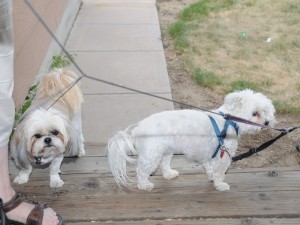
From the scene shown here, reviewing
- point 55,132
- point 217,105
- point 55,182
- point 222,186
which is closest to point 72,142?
point 55,132

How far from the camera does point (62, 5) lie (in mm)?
7832

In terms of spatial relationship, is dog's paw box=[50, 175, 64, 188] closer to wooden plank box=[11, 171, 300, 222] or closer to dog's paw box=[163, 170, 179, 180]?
wooden plank box=[11, 171, 300, 222]

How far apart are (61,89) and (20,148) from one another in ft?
2.15

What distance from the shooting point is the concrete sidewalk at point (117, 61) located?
5375 millimetres

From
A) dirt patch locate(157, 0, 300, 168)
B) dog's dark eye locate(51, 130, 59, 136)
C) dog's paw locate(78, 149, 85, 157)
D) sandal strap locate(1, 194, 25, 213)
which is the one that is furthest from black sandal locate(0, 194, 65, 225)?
dirt patch locate(157, 0, 300, 168)

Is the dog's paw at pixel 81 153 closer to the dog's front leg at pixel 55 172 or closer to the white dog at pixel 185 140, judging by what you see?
the dog's front leg at pixel 55 172

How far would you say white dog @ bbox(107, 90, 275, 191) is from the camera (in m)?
3.65

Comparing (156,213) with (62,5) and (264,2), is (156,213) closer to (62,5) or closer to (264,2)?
(62,5)

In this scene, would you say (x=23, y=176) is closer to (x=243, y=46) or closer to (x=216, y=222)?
(x=216, y=222)

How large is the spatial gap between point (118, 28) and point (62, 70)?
4.29 m

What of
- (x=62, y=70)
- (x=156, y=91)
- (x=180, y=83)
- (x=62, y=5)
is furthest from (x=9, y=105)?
(x=62, y=5)

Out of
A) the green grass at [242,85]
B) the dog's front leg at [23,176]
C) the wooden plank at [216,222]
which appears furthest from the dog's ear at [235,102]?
the green grass at [242,85]

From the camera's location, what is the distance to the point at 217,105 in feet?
18.8

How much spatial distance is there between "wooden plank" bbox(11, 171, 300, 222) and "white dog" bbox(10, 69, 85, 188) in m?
0.18
